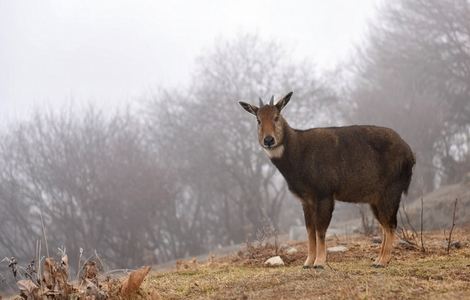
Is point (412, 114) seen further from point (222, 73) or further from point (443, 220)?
point (443, 220)

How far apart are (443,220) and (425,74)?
605 inches

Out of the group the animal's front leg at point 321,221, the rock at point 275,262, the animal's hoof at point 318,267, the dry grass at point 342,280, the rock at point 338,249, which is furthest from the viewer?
the rock at point 338,249

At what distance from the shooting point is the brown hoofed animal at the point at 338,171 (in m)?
8.09

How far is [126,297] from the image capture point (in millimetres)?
6098

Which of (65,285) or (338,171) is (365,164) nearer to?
(338,171)

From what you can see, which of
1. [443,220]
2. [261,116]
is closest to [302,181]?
[261,116]

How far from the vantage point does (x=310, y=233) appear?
826 centimetres

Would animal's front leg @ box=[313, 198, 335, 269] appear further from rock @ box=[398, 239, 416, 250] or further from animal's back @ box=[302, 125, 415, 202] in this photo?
rock @ box=[398, 239, 416, 250]

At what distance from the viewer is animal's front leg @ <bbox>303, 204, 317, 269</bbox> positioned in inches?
322

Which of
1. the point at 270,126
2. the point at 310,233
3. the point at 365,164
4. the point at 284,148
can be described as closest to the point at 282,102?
the point at 270,126

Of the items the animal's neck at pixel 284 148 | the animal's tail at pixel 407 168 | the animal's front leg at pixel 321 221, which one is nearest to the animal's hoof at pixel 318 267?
the animal's front leg at pixel 321 221

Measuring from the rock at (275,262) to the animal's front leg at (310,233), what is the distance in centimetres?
105

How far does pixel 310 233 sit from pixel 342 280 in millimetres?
1873

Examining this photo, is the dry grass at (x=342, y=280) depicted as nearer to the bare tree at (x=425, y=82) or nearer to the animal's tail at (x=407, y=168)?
the animal's tail at (x=407, y=168)
